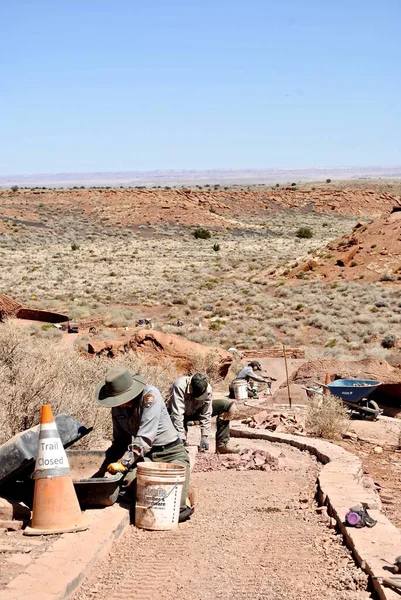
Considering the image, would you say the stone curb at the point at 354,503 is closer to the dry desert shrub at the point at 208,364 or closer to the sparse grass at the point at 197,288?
the dry desert shrub at the point at 208,364

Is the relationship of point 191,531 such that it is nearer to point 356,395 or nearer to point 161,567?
point 161,567

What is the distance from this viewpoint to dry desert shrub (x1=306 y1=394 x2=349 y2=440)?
12.0 metres

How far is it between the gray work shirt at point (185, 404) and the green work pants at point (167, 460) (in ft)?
3.36

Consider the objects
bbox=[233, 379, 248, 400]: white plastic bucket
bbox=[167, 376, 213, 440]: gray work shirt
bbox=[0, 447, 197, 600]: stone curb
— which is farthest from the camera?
bbox=[233, 379, 248, 400]: white plastic bucket

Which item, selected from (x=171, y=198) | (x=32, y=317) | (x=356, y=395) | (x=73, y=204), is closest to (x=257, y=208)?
(x=171, y=198)

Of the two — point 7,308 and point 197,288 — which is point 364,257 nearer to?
point 197,288

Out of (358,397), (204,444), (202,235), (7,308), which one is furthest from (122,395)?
(202,235)

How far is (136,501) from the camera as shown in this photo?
7.05 meters

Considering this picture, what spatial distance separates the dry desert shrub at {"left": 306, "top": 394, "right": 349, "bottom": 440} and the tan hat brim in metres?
5.31

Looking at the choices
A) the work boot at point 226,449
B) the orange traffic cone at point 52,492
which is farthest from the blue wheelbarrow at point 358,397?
the orange traffic cone at point 52,492

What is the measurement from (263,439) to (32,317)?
1867cm

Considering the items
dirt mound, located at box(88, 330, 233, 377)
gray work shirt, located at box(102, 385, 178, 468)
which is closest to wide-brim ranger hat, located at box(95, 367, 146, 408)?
gray work shirt, located at box(102, 385, 178, 468)

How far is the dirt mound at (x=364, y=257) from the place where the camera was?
42000 millimetres

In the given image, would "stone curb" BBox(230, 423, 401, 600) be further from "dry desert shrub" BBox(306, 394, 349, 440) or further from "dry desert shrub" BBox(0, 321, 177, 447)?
"dry desert shrub" BBox(0, 321, 177, 447)
